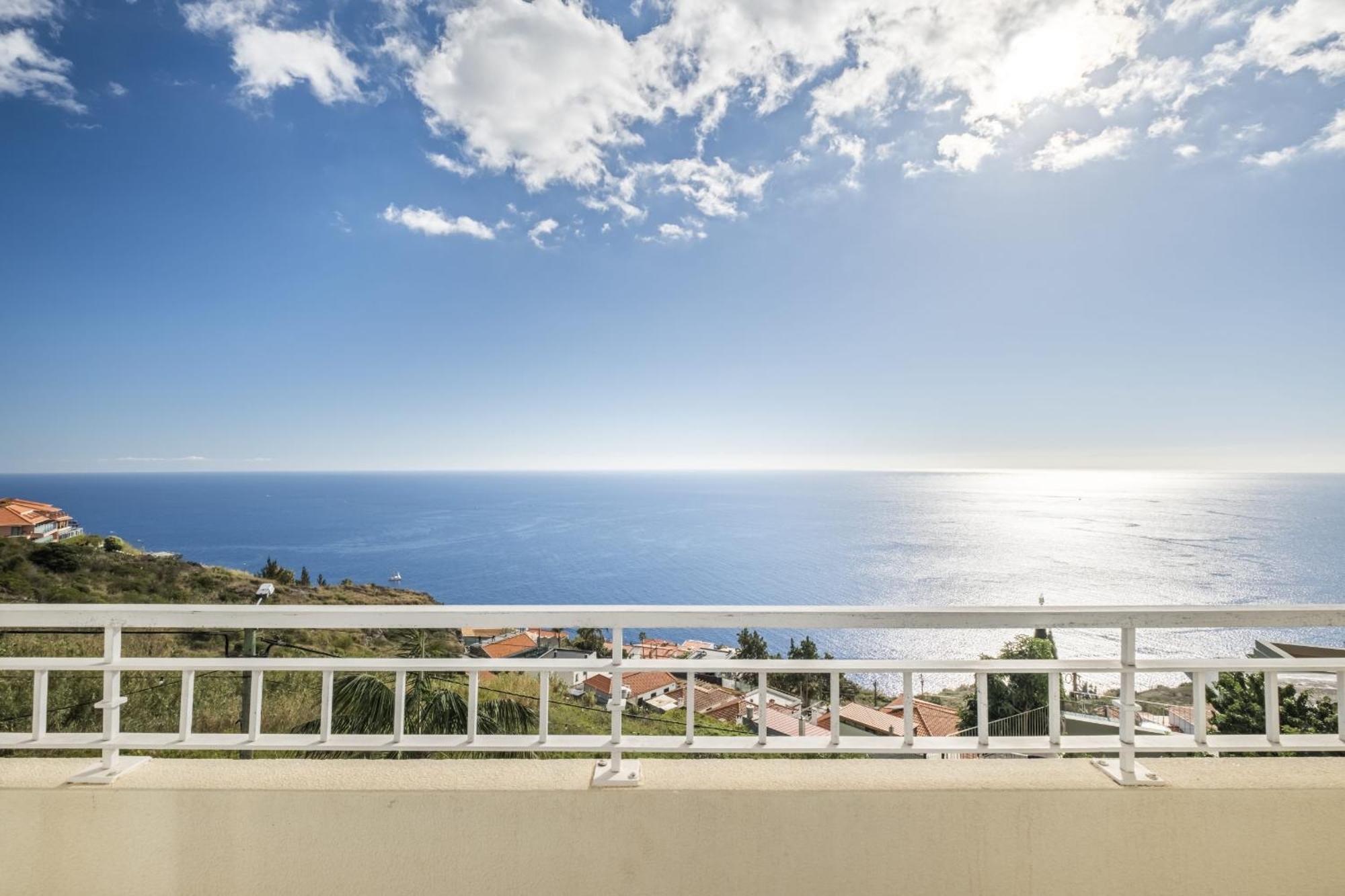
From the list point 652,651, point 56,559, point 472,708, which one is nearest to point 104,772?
point 472,708

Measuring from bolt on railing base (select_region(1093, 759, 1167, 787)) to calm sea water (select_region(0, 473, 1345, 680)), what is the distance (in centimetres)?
797

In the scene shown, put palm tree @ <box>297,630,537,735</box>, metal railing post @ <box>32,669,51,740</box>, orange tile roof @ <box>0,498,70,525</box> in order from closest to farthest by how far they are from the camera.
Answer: metal railing post @ <box>32,669,51,740</box> < palm tree @ <box>297,630,537,735</box> < orange tile roof @ <box>0,498,70,525</box>

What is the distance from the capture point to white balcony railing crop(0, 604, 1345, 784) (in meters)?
1.63

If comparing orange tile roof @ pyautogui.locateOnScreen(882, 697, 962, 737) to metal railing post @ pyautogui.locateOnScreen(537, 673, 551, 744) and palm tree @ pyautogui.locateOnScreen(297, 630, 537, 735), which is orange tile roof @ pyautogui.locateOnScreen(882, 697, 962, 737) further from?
metal railing post @ pyautogui.locateOnScreen(537, 673, 551, 744)

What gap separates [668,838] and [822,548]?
6087cm

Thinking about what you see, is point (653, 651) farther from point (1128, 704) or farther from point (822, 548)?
point (822, 548)

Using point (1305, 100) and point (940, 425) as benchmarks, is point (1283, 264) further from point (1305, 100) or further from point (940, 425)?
point (940, 425)

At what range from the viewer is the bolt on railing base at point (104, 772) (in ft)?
5.68

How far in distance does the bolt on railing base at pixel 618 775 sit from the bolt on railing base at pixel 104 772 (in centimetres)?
150

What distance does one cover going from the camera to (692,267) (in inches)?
614

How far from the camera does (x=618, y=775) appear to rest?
1729mm

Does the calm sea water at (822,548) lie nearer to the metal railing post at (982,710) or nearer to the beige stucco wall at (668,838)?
the beige stucco wall at (668,838)

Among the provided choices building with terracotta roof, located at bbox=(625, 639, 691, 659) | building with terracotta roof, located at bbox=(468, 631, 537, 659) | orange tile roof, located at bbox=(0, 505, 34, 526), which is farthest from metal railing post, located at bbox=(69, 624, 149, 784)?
orange tile roof, located at bbox=(0, 505, 34, 526)

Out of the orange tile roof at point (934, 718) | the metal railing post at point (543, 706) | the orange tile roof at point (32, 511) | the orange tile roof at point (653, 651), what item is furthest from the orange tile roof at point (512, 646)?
the metal railing post at point (543, 706)
